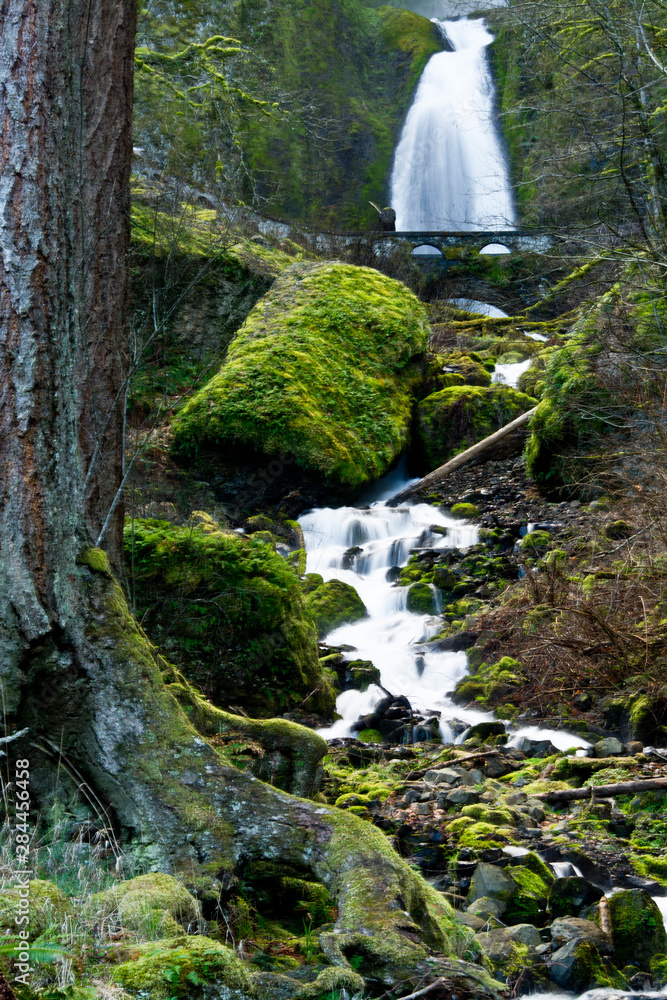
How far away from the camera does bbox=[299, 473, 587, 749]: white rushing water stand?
6906 mm

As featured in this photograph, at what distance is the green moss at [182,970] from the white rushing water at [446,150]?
98.1 feet

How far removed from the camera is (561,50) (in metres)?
7.39

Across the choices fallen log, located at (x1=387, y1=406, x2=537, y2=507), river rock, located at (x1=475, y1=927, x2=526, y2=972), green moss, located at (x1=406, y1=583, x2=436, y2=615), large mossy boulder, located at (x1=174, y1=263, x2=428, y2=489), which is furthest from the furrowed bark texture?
fallen log, located at (x1=387, y1=406, x2=537, y2=507)

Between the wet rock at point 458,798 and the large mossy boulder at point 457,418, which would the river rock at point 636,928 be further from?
the large mossy boulder at point 457,418

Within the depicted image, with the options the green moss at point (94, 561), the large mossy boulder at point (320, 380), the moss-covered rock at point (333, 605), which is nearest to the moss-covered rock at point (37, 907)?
the green moss at point (94, 561)

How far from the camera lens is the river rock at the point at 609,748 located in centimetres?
539

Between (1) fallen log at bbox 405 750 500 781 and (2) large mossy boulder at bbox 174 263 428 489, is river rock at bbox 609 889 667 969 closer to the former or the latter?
(1) fallen log at bbox 405 750 500 781

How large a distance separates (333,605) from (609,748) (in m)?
3.80

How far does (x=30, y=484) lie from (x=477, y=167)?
33.5m

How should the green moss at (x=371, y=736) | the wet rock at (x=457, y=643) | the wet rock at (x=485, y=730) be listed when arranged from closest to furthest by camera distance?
the wet rock at (x=485, y=730)
the green moss at (x=371, y=736)
the wet rock at (x=457, y=643)

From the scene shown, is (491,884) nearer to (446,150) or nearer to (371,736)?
(371,736)

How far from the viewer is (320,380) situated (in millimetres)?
11531

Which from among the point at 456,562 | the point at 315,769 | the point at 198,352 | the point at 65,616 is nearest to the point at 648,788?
the point at 315,769

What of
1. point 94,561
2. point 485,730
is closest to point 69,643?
point 94,561
